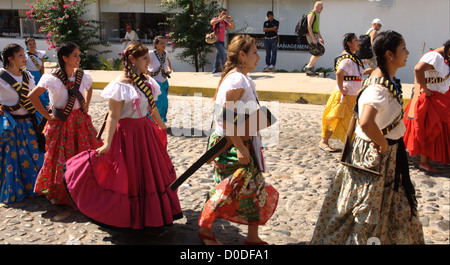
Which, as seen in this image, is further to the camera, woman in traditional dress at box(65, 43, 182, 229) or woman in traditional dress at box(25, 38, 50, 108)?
woman in traditional dress at box(25, 38, 50, 108)

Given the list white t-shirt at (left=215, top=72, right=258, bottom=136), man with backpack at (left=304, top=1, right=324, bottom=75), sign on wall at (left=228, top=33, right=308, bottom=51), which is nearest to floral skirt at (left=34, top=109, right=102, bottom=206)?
white t-shirt at (left=215, top=72, right=258, bottom=136)

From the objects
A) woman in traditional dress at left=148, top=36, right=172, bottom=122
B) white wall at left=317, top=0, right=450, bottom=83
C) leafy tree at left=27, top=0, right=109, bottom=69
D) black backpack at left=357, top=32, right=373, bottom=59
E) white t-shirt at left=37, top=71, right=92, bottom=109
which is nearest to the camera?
white t-shirt at left=37, top=71, right=92, bottom=109

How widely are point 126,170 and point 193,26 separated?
12.3 metres

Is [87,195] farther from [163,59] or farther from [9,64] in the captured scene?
[163,59]

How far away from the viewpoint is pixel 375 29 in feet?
38.9

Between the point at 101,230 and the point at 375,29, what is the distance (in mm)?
9576

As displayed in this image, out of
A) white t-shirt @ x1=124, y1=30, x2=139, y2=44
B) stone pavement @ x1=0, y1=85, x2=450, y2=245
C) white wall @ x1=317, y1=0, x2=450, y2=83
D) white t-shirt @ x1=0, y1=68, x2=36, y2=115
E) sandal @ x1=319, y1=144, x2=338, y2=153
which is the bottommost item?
stone pavement @ x1=0, y1=85, x2=450, y2=245

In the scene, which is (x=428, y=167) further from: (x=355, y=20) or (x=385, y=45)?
(x=355, y=20)

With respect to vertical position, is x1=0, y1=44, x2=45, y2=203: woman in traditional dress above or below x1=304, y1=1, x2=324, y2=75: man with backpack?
below

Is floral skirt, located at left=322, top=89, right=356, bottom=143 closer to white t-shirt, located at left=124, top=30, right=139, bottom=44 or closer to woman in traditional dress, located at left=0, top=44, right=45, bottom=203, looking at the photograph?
woman in traditional dress, located at left=0, top=44, right=45, bottom=203

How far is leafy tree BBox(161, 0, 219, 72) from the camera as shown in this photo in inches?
621

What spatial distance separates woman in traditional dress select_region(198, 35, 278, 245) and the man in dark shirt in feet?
36.2

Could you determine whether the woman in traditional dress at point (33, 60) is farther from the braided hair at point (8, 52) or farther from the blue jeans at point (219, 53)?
the blue jeans at point (219, 53)
